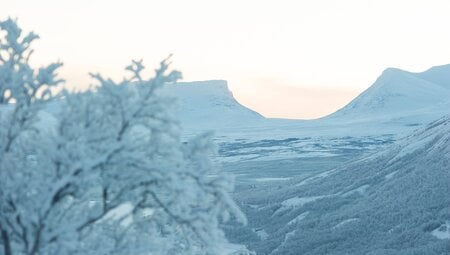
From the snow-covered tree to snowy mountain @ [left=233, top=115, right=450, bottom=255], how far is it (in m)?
20.4

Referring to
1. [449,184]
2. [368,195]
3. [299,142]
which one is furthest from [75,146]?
[299,142]

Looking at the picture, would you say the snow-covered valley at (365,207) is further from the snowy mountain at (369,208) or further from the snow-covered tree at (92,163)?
the snow-covered tree at (92,163)

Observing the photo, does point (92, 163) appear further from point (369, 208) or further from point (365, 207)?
point (365, 207)

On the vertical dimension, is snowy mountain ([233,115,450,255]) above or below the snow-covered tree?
below

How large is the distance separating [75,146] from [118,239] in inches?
71.1

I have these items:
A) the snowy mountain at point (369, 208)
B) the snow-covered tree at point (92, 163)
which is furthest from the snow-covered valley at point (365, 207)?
the snow-covered tree at point (92, 163)

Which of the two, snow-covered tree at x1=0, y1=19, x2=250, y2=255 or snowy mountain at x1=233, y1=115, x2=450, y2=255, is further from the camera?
snowy mountain at x1=233, y1=115, x2=450, y2=255

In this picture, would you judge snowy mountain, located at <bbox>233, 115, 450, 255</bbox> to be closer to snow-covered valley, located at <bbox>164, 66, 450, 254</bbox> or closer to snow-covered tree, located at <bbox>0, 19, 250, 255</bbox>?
snow-covered valley, located at <bbox>164, 66, 450, 254</bbox>

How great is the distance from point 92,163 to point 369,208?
35.3m

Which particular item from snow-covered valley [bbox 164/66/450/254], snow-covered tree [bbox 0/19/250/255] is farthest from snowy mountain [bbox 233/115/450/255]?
snow-covered tree [bbox 0/19/250/255]

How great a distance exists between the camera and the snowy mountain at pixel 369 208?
3180 cm

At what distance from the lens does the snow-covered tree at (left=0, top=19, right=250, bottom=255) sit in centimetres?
691

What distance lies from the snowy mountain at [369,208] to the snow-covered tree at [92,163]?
20.4 meters

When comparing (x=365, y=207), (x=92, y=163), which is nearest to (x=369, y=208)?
(x=365, y=207)
